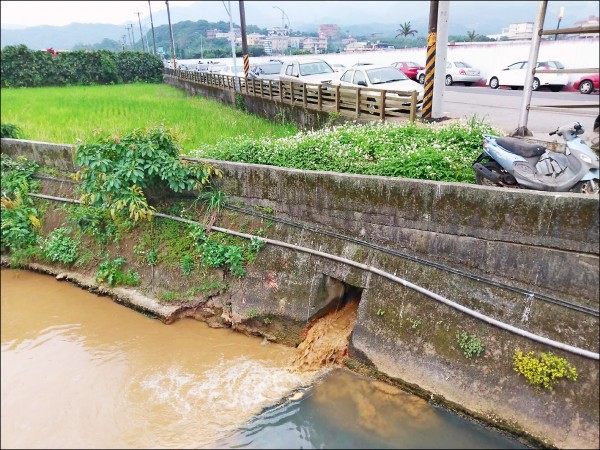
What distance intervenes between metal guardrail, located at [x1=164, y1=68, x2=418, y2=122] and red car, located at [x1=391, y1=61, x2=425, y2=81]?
7800 millimetres

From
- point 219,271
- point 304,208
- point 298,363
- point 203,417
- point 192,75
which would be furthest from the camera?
point 192,75

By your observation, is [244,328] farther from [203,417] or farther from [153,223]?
[153,223]

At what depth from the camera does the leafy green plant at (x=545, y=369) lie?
4160 millimetres

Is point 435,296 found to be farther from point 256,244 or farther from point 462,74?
point 462,74

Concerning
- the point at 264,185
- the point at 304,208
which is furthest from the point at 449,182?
the point at 264,185

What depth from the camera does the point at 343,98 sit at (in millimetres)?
9570

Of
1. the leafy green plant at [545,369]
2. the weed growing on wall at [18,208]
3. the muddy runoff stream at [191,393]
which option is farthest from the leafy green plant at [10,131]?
the leafy green plant at [545,369]

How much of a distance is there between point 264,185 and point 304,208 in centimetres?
77

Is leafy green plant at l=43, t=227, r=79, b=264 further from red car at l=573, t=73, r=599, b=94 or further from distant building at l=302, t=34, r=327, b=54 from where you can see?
distant building at l=302, t=34, r=327, b=54

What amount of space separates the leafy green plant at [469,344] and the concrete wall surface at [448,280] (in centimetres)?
6

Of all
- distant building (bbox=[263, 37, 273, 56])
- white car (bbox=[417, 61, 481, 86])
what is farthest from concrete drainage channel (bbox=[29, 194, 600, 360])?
distant building (bbox=[263, 37, 273, 56])

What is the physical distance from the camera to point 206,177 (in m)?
6.71

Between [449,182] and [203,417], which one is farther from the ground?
[449,182]

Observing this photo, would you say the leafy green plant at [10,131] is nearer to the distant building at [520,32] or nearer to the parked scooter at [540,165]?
the parked scooter at [540,165]
